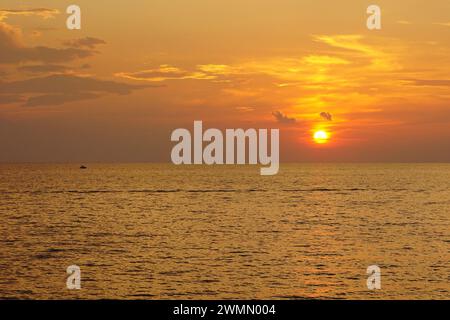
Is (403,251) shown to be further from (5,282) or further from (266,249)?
(5,282)

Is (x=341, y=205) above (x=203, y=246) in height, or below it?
above

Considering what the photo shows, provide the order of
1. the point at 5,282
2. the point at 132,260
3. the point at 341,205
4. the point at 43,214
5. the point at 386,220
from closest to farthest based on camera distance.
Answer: the point at 5,282 < the point at 132,260 < the point at 386,220 < the point at 43,214 < the point at 341,205

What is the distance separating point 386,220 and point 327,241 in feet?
88.4

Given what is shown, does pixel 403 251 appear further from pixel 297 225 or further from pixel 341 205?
pixel 341 205

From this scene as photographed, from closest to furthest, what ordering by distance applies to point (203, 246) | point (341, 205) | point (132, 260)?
point (132, 260) < point (203, 246) < point (341, 205)

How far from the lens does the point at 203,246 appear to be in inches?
2264

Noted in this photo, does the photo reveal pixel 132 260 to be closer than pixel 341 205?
Yes

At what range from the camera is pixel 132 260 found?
158ft

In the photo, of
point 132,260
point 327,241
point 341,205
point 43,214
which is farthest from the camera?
point 341,205
